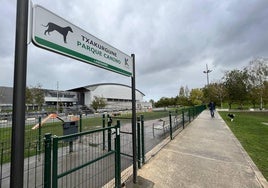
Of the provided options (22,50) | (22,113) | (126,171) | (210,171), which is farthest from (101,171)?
(22,50)

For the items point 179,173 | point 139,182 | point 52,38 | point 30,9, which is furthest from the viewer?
point 179,173

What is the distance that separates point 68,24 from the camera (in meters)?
2.07

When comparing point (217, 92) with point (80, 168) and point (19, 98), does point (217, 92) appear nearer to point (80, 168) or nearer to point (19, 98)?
point (80, 168)

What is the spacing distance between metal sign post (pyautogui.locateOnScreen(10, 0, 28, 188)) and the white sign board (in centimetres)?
16

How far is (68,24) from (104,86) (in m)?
69.8

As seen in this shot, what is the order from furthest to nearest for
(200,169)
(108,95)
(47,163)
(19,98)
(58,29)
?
(108,95), (200,169), (47,163), (58,29), (19,98)

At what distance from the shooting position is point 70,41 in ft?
6.81

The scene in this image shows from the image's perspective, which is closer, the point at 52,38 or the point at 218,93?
the point at 52,38

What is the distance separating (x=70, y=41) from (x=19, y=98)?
986 millimetres

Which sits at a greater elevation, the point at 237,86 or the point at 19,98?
the point at 237,86

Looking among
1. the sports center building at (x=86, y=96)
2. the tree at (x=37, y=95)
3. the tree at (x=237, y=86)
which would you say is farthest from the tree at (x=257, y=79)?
the tree at (x=37, y=95)

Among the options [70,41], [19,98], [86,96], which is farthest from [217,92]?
[19,98]

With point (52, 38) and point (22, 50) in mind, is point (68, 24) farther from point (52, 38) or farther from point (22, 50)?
point (22, 50)

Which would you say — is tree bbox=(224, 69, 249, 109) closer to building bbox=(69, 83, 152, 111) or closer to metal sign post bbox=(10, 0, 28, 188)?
building bbox=(69, 83, 152, 111)
